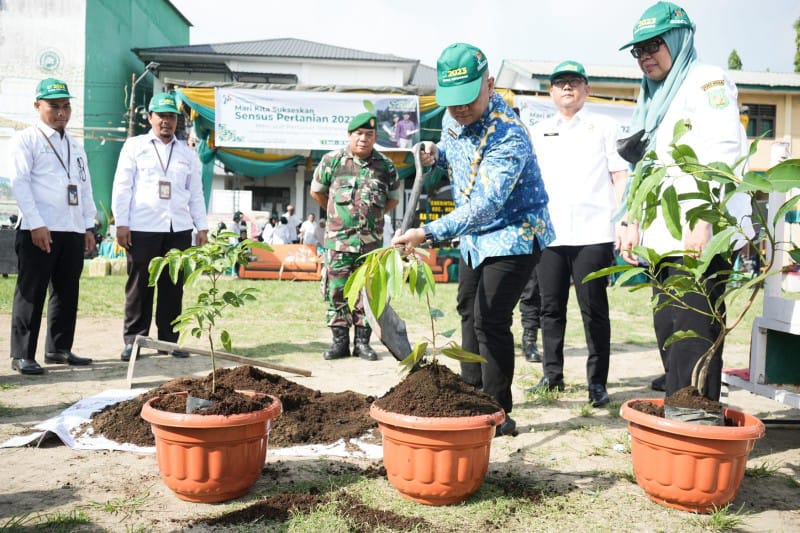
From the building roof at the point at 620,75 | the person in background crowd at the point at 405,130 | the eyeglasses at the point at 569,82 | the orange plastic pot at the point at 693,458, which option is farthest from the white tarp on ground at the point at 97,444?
the building roof at the point at 620,75

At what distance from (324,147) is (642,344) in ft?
27.6

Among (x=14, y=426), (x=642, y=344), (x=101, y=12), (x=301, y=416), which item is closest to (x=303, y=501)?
(x=301, y=416)

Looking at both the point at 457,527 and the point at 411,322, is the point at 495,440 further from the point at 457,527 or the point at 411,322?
the point at 411,322

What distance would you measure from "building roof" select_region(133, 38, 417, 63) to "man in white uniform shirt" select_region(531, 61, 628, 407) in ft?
71.5

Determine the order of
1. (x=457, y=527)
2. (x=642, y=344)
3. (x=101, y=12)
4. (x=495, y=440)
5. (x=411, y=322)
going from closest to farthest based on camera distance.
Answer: (x=457, y=527), (x=495, y=440), (x=642, y=344), (x=411, y=322), (x=101, y=12)

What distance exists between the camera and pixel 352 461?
2.69 metres

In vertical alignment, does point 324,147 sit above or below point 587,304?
above

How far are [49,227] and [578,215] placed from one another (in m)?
3.68

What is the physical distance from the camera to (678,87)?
108 inches

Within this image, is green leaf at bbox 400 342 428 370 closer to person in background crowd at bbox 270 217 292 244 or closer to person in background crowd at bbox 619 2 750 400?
person in background crowd at bbox 619 2 750 400

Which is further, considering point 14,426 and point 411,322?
point 411,322

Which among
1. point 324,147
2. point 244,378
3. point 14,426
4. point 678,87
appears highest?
point 324,147

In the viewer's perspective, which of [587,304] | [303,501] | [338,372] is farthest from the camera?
[338,372]

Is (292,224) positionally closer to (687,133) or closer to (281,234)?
(281,234)
